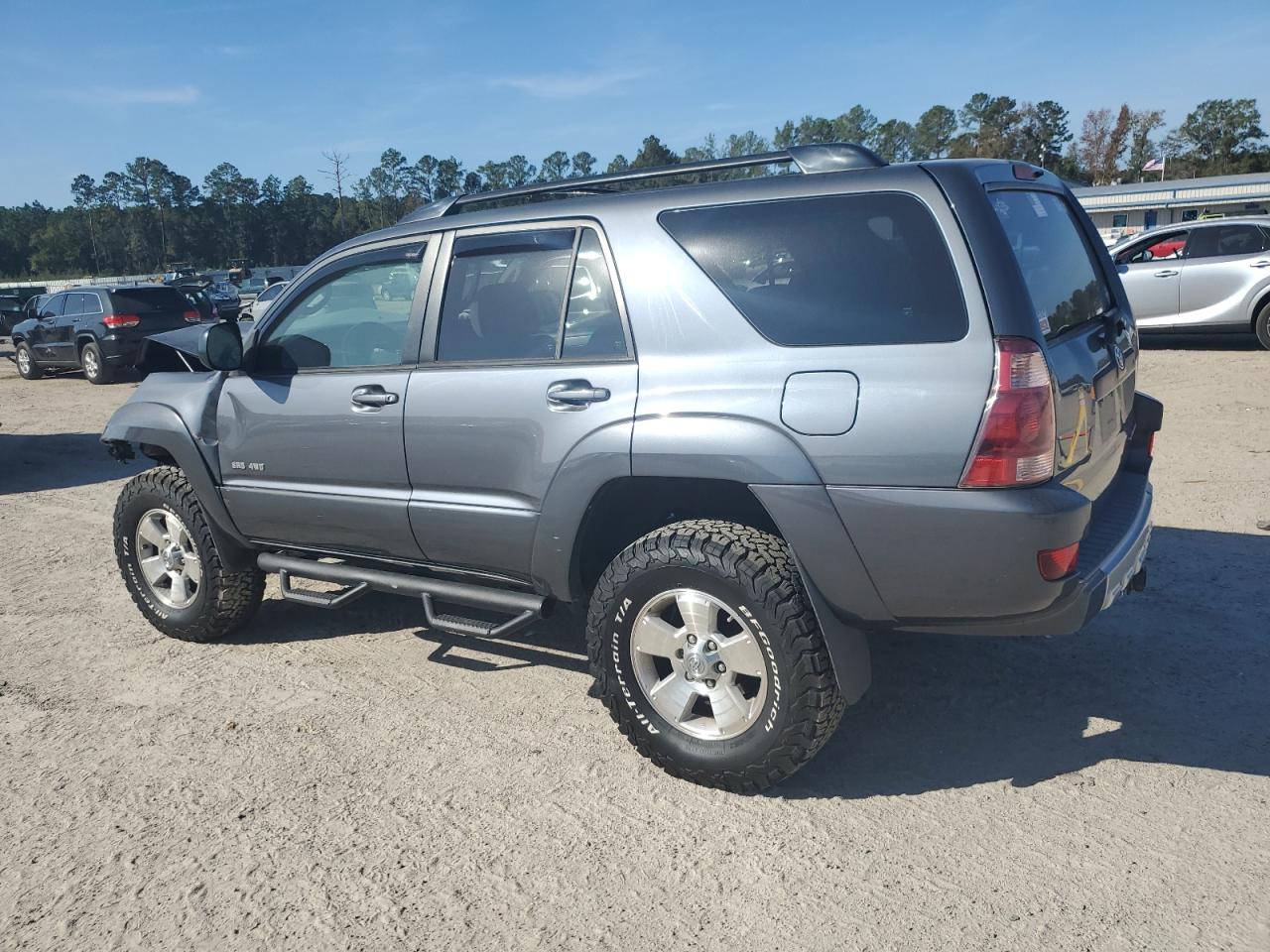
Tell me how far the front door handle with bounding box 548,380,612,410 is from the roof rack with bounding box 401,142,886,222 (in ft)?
2.74

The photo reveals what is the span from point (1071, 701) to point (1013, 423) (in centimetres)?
159

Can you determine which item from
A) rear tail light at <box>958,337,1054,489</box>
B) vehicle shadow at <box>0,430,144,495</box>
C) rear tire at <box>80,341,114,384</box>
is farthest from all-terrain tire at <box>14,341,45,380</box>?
rear tail light at <box>958,337,1054,489</box>

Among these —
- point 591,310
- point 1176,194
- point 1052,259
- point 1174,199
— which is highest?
point 1176,194

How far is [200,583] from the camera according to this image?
15.4 ft

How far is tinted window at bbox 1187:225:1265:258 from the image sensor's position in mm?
11758

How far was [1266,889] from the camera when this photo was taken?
2621 mm

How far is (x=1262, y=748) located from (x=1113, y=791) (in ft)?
2.12

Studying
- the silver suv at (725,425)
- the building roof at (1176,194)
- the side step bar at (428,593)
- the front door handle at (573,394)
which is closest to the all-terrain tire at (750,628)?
the silver suv at (725,425)

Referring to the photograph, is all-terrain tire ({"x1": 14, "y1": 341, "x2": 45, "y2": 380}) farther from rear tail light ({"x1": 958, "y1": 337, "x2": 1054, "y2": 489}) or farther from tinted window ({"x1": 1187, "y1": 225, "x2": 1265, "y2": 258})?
rear tail light ({"x1": 958, "y1": 337, "x2": 1054, "y2": 489})

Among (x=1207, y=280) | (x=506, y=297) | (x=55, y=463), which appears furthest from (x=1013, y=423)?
(x=1207, y=280)

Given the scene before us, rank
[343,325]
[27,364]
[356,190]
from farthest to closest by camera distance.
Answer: [356,190], [27,364], [343,325]

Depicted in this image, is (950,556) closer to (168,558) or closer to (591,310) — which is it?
(591,310)

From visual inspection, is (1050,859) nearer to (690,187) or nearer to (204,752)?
(690,187)

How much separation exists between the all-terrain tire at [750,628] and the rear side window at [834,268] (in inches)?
28.1
